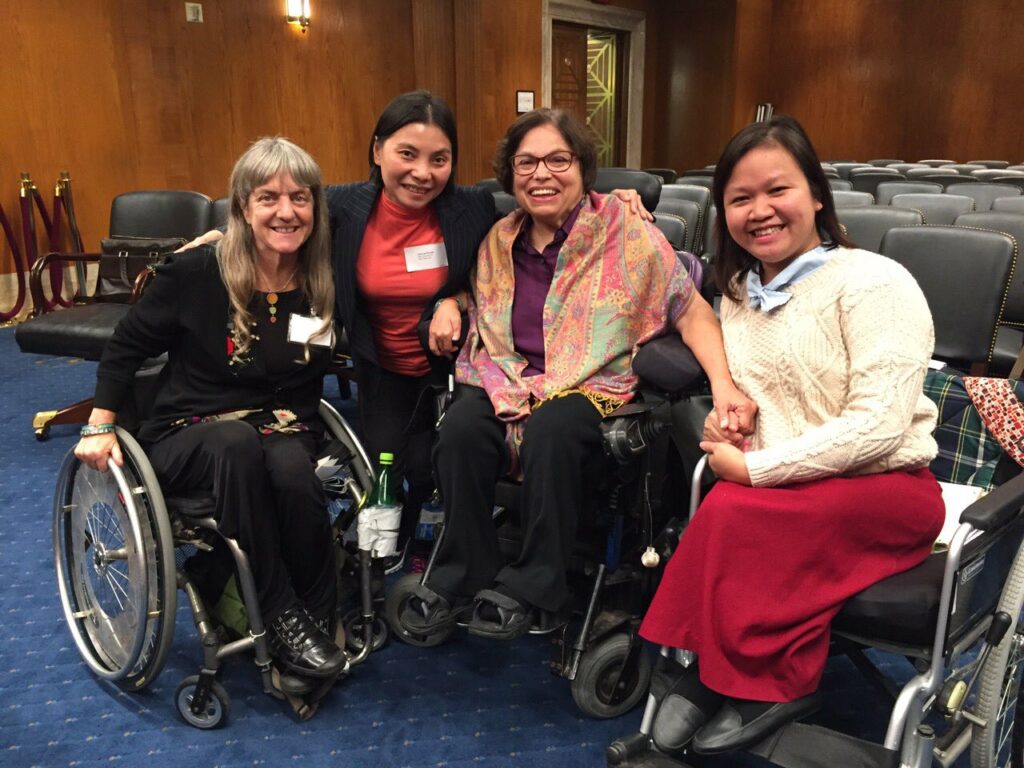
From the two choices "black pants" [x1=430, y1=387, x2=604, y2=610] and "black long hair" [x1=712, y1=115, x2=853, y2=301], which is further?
"black pants" [x1=430, y1=387, x2=604, y2=610]

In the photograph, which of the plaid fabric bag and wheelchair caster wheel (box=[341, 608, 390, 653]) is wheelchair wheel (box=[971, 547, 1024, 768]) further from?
wheelchair caster wheel (box=[341, 608, 390, 653])

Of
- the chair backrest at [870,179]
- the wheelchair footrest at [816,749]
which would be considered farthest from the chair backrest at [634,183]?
the chair backrest at [870,179]

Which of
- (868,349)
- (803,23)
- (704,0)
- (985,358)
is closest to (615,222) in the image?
(868,349)

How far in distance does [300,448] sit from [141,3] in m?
5.27

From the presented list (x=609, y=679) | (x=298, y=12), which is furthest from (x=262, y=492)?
(x=298, y=12)

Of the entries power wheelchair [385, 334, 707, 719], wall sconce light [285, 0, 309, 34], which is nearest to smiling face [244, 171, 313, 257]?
power wheelchair [385, 334, 707, 719]

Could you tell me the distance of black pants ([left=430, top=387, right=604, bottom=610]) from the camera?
1575mm

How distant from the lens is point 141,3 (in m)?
5.61

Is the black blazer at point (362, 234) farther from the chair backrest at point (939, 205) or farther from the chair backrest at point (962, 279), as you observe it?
the chair backrest at point (939, 205)

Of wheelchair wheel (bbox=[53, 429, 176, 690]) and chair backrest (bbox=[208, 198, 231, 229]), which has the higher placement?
chair backrest (bbox=[208, 198, 231, 229])

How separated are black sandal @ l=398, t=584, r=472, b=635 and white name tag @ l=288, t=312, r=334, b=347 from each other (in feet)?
2.00

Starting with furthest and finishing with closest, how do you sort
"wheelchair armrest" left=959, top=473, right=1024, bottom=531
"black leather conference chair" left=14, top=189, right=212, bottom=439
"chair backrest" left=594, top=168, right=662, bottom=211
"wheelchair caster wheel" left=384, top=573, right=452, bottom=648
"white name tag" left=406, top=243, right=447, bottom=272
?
"black leather conference chair" left=14, top=189, right=212, bottom=439 < "chair backrest" left=594, top=168, right=662, bottom=211 < "white name tag" left=406, top=243, right=447, bottom=272 < "wheelchair caster wheel" left=384, top=573, right=452, bottom=648 < "wheelchair armrest" left=959, top=473, right=1024, bottom=531

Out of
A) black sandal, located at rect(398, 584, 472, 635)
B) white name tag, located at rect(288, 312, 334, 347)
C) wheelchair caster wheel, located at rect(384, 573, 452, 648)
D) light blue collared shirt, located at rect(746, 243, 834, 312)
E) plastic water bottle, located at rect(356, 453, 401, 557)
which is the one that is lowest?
wheelchair caster wheel, located at rect(384, 573, 452, 648)

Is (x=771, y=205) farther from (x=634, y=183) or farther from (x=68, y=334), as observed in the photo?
(x=68, y=334)
